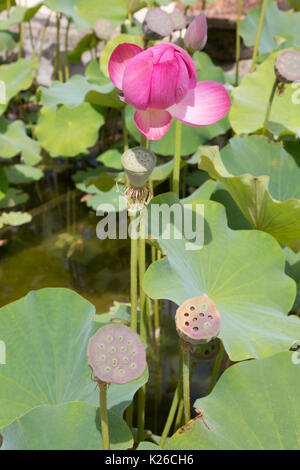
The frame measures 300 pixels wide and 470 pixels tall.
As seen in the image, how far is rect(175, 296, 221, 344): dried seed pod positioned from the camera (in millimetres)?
752

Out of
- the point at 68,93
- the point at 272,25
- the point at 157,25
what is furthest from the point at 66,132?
the point at 157,25

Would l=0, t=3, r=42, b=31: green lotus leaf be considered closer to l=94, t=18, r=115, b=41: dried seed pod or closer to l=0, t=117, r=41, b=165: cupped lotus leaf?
l=94, t=18, r=115, b=41: dried seed pod

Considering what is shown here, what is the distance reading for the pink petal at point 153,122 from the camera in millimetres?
852

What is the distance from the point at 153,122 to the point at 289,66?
58 cm

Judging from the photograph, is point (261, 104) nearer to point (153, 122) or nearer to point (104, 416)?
A: point (153, 122)

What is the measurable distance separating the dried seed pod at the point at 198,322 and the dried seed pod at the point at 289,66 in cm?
75

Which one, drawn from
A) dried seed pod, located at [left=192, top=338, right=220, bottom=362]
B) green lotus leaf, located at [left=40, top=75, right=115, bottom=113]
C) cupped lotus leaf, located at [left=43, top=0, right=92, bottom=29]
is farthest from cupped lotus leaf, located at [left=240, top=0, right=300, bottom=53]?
dried seed pod, located at [left=192, top=338, right=220, bottom=362]

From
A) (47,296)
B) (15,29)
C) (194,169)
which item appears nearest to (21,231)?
(194,169)

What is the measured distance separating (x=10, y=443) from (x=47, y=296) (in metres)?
0.33

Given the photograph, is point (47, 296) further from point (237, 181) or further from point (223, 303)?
point (237, 181)

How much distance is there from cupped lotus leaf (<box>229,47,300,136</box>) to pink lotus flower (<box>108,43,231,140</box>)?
733 millimetres

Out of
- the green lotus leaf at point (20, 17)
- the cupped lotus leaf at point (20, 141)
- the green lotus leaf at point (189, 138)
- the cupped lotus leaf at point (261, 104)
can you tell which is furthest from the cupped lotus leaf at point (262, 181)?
the green lotus leaf at point (20, 17)

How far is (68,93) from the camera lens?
1.90 m

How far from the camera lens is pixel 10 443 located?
0.82 meters
